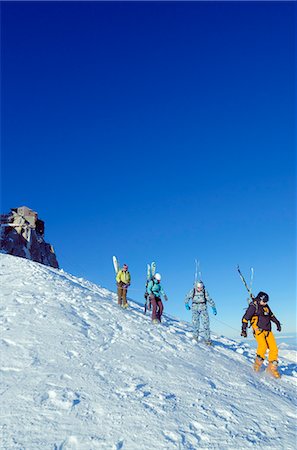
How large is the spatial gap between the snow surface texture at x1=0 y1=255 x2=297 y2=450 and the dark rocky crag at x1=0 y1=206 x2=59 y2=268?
41499mm

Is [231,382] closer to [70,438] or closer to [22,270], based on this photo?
[70,438]

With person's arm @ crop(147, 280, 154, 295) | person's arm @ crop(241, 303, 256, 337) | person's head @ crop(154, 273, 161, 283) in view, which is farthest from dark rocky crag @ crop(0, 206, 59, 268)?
person's arm @ crop(241, 303, 256, 337)

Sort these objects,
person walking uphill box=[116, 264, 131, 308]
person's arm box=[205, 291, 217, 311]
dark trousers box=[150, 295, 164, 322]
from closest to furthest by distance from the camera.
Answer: person's arm box=[205, 291, 217, 311], dark trousers box=[150, 295, 164, 322], person walking uphill box=[116, 264, 131, 308]

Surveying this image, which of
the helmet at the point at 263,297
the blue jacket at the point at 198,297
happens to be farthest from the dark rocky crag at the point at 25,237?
the helmet at the point at 263,297

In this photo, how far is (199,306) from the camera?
1404cm

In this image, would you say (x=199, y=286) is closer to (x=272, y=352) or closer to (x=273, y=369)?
(x=272, y=352)

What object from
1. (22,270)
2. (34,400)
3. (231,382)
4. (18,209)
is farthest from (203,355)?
(18,209)

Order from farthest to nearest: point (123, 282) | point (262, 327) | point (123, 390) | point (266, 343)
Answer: point (123, 282) < point (266, 343) < point (262, 327) < point (123, 390)

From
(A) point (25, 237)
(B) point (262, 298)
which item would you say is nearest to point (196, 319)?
(B) point (262, 298)

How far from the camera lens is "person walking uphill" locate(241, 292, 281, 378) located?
38.1 feet

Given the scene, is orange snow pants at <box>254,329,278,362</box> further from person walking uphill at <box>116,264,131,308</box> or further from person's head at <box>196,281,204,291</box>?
person walking uphill at <box>116,264,131,308</box>

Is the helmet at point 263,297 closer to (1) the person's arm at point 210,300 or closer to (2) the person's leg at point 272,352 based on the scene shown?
(2) the person's leg at point 272,352

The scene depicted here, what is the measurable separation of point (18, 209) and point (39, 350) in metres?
54.1

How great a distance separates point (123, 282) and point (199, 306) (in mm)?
5096
